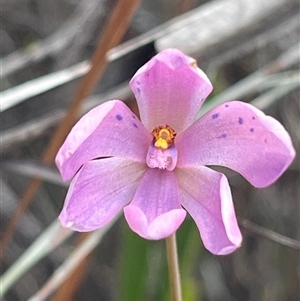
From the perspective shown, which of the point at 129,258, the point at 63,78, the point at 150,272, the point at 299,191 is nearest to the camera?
the point at 63,78

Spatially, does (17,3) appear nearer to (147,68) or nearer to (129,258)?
(129,258)

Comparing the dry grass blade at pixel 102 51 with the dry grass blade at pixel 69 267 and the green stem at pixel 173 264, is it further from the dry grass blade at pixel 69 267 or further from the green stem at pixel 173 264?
the green stem at pixel 173 264

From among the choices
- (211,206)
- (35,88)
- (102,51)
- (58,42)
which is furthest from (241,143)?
(58,42)

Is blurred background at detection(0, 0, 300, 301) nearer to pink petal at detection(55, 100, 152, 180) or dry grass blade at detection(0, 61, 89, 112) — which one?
dry grass blade at detection(0, 61, 89, 112)

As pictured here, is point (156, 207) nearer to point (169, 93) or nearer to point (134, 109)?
point (169, 93)

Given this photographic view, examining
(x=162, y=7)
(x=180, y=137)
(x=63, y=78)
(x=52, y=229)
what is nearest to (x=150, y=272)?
(x=52, y=229)

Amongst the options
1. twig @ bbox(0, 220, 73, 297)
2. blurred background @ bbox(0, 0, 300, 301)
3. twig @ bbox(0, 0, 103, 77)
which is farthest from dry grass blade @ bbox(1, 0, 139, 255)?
twig @ bbox(0, 0, 103, 77)

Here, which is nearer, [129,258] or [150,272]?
[129,258]
